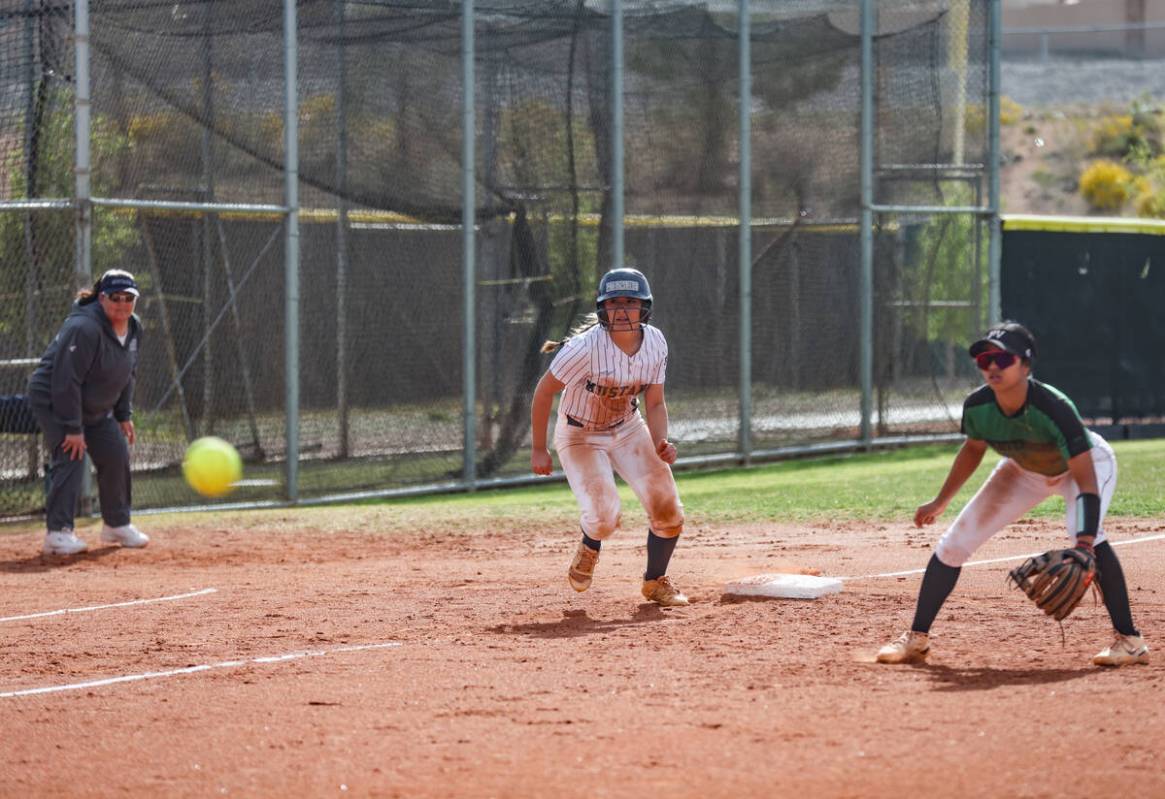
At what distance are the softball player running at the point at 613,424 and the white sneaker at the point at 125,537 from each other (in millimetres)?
4003

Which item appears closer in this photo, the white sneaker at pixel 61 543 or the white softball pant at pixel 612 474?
the white softball pant at pixel 612 474

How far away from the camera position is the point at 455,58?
14023mm

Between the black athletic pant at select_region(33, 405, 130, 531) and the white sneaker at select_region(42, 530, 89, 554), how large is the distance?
0.04m

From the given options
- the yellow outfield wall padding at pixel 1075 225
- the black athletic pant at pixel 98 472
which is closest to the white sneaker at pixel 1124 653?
the black athletic pant at pixel 98 472

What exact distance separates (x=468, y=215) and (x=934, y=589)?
826cm

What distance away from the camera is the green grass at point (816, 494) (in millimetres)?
12469

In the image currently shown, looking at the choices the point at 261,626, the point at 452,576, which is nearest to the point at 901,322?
the point at 452,576

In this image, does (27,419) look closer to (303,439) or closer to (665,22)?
(303,439)

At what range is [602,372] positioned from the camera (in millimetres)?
8047

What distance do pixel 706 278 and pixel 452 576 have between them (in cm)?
711

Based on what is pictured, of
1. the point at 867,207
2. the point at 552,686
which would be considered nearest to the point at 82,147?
the point at 552,686

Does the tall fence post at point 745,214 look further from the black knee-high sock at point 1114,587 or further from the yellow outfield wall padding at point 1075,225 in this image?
the black knee-high sock at point 1114,587

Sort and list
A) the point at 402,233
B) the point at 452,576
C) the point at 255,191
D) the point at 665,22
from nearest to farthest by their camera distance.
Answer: the point at 452,576 < the point at 255,191 < the point at 402,233 < the point at 665,22

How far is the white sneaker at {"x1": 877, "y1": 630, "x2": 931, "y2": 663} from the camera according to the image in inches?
258
